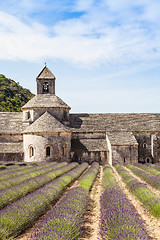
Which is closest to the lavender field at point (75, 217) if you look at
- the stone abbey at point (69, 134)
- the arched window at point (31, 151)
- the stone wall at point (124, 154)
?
the stone abbey at point (69, 134)

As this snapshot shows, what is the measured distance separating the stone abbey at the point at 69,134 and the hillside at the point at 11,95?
29.9 metres

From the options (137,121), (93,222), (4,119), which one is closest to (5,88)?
(4,119)

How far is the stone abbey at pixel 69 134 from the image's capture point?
81.7ft

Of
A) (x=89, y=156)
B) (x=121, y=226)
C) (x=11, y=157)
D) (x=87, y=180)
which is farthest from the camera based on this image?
(x=89, y=156)

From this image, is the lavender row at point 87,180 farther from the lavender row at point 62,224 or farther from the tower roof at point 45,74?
the tower roof at point 45,74

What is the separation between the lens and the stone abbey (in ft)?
81.7

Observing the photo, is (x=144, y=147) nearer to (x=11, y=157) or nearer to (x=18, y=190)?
(x=11, y=157)

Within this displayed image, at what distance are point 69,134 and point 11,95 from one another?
45.2m

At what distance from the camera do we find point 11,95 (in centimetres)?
6794

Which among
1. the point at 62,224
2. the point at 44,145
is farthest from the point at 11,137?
the point at 62,224

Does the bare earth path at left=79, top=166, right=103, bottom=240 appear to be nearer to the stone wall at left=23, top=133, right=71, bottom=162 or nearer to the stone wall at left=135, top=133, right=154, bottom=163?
the stone wall at left=23, top=133, right=71, bottom=162

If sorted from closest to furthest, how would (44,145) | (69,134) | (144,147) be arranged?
(44,145) → (69,134) → (144,147)

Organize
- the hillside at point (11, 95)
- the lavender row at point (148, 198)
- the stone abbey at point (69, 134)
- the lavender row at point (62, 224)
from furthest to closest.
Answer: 1. the hillside at point (11, 95)
2. the stone abbey at point (69, 134)
3. the lavender row at point (148, 198)
4. the lavender row at point (62, 224)

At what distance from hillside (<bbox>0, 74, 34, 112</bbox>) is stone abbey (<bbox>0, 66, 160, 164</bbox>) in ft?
98.2
